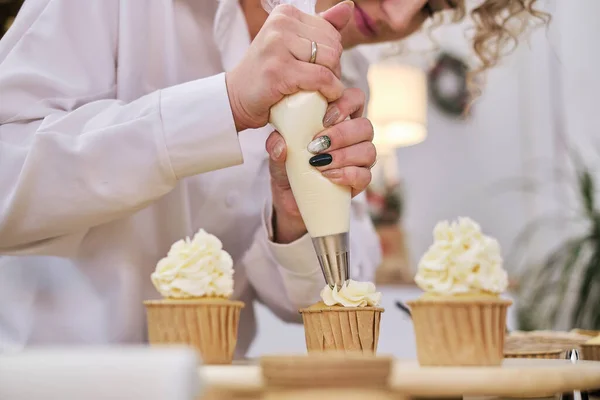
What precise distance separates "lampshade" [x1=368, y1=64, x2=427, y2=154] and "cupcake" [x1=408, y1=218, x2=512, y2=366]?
8.13ft

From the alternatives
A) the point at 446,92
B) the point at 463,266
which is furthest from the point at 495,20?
the point at 446,92

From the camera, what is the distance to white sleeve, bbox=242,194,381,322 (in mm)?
1263

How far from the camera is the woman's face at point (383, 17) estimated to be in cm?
140

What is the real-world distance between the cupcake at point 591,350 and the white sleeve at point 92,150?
656mm

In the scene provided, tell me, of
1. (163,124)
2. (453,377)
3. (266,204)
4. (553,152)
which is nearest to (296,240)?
(266,204)

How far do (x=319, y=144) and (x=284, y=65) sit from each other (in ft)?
0.37

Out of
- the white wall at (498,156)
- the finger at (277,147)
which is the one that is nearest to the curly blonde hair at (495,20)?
the finger at (277,147)

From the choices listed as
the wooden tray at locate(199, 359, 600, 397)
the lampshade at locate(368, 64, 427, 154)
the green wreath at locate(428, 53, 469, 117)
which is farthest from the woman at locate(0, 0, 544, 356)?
the green wreath at locate(428, 53, 469, 117)

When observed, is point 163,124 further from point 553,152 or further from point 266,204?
point 553,152

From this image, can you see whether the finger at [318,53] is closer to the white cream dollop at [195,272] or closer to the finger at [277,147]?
the finger at [277,147]

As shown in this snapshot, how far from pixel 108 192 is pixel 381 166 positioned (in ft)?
10.1

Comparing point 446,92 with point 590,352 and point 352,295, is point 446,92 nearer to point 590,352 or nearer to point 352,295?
point 590,352

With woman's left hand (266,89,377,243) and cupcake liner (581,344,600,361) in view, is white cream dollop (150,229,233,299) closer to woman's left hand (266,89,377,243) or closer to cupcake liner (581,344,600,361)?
woman's left hand (266,89,377,243)

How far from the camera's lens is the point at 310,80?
92cm
